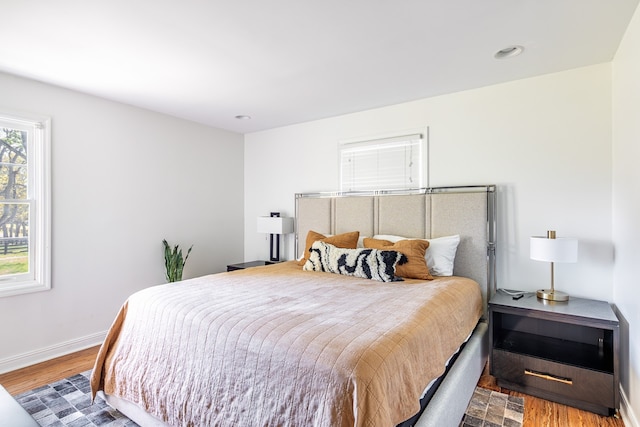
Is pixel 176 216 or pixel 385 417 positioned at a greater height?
pixel 176 216

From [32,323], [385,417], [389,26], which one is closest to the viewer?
[385,417]

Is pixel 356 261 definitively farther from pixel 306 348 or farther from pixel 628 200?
pixel 628 200

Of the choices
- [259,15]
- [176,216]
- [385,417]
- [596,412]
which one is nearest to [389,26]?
[259,15]

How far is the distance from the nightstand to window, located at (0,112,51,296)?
3.88m

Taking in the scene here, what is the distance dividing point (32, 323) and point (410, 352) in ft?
10.8

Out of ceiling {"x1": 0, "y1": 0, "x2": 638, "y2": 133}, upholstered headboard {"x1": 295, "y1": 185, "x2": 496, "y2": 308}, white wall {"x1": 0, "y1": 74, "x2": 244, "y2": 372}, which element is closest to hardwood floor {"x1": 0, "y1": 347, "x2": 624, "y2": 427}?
white wall {"x1": 0, "y1": 74, "x2": 244, "y2": 372}

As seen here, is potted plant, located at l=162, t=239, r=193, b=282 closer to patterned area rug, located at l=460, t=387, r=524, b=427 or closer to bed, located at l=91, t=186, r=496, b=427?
bed, located at l=91, t=186, r=496, b=427

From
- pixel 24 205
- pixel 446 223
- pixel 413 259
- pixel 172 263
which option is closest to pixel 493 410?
pixel 413 259

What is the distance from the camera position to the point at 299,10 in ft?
6.29

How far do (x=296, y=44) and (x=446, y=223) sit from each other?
2.04 m

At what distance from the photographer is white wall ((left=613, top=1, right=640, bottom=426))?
1.97 meters

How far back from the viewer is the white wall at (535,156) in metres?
2.64

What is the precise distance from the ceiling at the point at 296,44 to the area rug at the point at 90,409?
236cm

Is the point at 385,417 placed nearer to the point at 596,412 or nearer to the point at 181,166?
the point at 596,412
